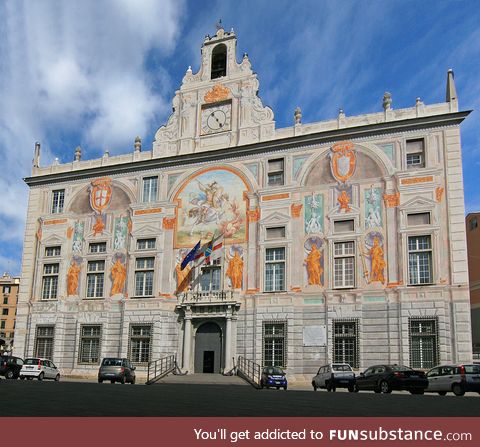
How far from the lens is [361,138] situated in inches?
1358

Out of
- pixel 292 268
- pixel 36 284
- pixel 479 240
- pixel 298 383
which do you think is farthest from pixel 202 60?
pixel 479 240

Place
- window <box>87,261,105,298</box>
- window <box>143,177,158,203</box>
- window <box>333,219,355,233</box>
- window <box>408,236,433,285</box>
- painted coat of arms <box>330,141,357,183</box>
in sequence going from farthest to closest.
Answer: window <box>143,177,158,203</box> < window <box>87,261,105,298</box> < painted coat of arms <box>330,141,357,183</box> < window <box>333,219,355,233</box> < window <box>408,236,433,285</box>

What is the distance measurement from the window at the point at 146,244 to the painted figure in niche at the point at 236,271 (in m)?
5.71

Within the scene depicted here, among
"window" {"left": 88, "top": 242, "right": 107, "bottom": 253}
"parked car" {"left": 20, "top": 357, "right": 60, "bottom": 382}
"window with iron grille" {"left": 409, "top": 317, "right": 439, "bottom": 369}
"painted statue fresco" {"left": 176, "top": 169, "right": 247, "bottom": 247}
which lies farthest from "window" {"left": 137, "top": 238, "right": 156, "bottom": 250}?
"window with iron grille" {"left": 409, "top": 317, "right": 439, "bottom": 369}

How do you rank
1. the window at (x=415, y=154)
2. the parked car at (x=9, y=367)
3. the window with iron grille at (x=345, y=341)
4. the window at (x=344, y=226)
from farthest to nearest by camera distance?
the window at (x=344, y=226)
the window at (x=415, y=154)
the parked car at (x=9, y=367)
the window with iron grille at (x=345, y=341)

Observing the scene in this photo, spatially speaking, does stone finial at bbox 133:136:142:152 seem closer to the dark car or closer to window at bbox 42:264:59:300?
window at bbox 42:264:59:300

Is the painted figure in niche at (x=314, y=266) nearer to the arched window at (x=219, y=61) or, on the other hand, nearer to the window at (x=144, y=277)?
the window at (x=144, y=277)

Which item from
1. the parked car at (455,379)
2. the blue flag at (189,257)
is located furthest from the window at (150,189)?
the parked car at (455,379)

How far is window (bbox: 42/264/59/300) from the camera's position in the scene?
40.9 metres

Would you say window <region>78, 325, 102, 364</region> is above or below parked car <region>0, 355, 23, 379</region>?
above

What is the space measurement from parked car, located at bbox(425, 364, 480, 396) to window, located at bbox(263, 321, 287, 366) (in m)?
9.26

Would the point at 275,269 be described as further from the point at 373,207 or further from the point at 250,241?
the point at 373,207

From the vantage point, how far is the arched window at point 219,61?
134ft

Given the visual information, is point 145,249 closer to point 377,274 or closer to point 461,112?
point 377,274
